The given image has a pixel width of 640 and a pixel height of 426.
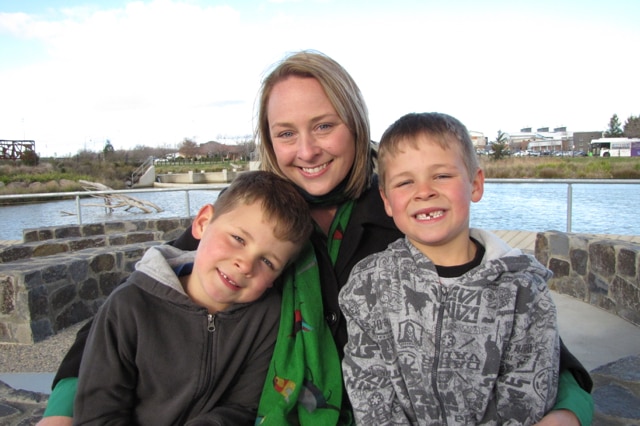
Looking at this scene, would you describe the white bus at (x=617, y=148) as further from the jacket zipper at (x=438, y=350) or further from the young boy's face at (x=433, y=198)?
the jacket zipper at (x=438, y=350)

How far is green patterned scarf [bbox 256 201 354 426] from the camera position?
4.33ft

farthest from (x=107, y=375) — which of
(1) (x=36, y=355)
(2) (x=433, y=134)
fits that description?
(1) (x=36, y=355)

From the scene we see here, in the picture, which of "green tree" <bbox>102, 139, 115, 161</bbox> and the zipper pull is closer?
the zipper pull

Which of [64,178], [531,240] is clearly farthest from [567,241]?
[64,178]

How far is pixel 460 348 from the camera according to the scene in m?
1.22

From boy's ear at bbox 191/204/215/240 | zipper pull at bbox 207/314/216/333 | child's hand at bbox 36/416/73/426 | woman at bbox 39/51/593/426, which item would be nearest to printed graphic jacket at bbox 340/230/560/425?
woman at bbox 39/51/593/426

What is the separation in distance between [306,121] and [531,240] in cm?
598

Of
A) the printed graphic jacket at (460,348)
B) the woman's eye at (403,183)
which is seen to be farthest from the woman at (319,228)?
the woman's eye at (403,183)

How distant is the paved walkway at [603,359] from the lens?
6.07 feet

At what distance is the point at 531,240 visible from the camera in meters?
6.68

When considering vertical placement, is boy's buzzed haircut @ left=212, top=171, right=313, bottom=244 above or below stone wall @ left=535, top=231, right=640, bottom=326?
above

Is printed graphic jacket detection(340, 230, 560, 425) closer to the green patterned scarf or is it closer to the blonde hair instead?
the green patterned scarf

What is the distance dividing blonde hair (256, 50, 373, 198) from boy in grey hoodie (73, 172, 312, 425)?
0.24m

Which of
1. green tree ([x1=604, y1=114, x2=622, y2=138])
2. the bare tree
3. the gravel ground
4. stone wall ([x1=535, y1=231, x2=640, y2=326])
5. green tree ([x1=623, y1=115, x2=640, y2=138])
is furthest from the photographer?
the bare tree
